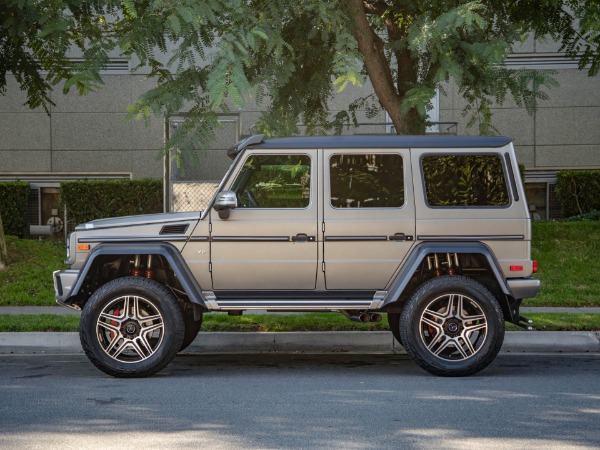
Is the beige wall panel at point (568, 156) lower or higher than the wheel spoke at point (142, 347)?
higher

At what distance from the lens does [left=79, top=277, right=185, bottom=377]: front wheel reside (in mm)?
9211

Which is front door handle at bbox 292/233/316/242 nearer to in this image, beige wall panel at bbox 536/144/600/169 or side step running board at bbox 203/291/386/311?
side step running board at bbox 203/291/386/311

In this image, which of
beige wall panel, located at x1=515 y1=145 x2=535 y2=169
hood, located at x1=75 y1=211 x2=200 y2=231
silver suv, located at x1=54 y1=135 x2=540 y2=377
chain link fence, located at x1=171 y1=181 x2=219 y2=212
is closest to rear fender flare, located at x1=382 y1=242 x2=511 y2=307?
silver suv, located at x1=54 y1=135 x2=540 y2=377

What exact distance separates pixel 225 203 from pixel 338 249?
1.12m

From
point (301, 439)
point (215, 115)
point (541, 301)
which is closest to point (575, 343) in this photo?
point (541, 301)

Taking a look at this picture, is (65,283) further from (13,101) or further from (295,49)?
(13,101)

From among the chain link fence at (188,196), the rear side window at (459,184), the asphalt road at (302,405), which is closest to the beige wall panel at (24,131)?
the chain link fence at (188,196)

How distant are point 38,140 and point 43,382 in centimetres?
1489

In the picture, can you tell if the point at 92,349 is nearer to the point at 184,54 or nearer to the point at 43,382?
the point at 43,382

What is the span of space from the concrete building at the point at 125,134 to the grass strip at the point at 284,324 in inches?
419

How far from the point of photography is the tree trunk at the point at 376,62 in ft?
43.7

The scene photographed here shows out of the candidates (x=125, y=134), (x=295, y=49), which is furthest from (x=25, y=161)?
(x=295, y=49)

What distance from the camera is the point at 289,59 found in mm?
12750

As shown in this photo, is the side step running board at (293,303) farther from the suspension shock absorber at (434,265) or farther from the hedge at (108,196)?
the hedge at (108,196)
